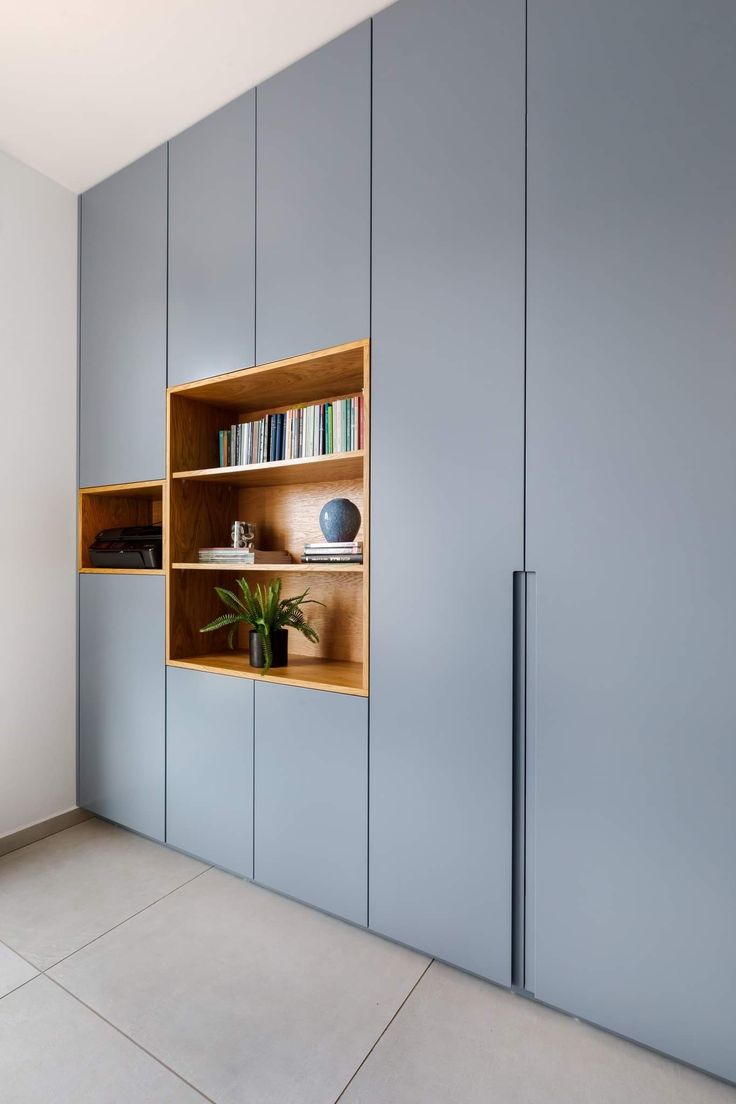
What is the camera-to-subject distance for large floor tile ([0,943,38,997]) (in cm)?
150

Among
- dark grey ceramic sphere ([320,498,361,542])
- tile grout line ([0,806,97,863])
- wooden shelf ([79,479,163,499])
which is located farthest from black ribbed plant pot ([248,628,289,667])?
tile grout line ([0,806,97,863])

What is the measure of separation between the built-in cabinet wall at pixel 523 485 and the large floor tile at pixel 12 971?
63 centimetres

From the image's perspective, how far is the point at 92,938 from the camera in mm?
1677

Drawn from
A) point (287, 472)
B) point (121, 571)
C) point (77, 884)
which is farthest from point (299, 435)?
point (77, 884)

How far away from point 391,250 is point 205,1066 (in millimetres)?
2102

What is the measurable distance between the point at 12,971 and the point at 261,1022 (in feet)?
2.42

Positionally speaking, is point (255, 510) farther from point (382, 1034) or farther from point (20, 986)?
point (382, 1034)

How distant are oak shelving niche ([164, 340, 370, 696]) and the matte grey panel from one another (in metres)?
0.71

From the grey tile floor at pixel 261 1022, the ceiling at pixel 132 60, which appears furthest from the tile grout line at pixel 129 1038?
the ceiling at pixel 132 60

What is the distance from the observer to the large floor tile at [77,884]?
1.69 m

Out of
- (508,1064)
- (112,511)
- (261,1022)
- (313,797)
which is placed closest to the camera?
(508,1064)

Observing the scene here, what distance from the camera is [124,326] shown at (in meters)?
A: 2.32

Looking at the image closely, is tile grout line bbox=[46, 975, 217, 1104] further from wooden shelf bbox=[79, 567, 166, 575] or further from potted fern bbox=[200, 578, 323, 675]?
wooden shelf bbox=[79, 567, 166, 575]

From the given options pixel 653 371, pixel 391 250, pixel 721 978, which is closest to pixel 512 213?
pixel 391 250
